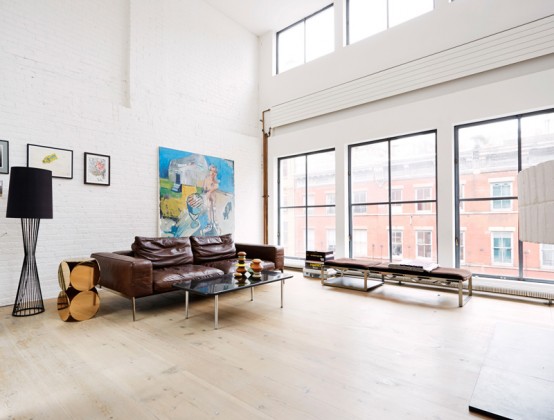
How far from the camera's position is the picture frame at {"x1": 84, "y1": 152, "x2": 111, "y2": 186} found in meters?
4.53

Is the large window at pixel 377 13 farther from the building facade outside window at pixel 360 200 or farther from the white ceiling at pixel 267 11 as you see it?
the building facade outside window at pixel 360 200

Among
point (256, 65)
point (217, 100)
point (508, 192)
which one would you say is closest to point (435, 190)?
point (508, 192)

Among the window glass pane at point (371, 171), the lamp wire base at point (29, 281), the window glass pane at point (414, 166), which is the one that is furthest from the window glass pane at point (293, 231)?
the lamp wire base at point (29, 281)

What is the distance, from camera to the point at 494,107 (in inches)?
174

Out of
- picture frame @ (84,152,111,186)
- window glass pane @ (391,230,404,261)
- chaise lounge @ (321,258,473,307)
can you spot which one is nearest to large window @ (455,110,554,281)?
chaise lounge @ (321,258,473,307)

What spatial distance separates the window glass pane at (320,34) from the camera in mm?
6491

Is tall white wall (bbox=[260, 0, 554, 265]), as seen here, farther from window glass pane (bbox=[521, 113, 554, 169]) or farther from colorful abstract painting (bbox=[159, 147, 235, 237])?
colorful abstract painting (bbox=[159, 147, 235, 237])

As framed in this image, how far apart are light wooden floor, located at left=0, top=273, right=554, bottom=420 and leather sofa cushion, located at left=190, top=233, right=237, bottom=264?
101cm

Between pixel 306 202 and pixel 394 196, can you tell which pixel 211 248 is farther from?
pixel 394 196

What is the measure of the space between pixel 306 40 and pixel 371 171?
3416mm

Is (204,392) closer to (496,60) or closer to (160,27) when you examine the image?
(496,60)

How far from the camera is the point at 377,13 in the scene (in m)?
5.82

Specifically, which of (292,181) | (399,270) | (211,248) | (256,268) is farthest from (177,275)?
(292,181)

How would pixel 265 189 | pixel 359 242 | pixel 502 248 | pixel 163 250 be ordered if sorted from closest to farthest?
1. pixel 163 250
2. pixel 502 248
3. pixel 359 242
4. pixel 265 189
